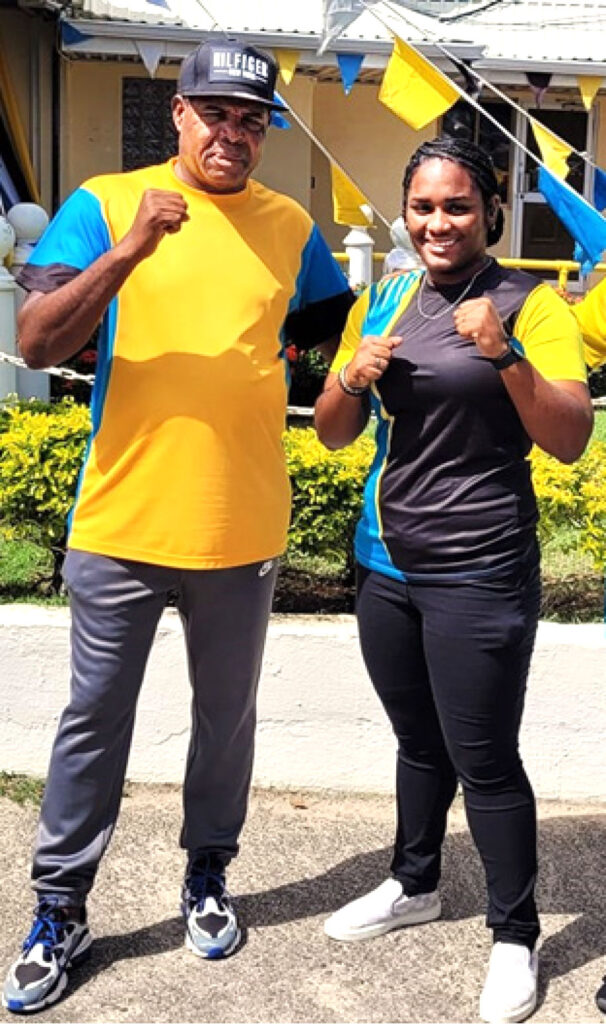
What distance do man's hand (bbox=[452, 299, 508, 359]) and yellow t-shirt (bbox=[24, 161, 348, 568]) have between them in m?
0.52

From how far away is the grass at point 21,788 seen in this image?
12.9 feet

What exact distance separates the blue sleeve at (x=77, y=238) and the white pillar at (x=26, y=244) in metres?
3.24

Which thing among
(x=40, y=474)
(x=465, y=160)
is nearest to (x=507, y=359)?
(x=465, y=160)

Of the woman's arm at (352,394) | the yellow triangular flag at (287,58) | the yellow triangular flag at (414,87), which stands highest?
the yellow triangular flag at (287,58)

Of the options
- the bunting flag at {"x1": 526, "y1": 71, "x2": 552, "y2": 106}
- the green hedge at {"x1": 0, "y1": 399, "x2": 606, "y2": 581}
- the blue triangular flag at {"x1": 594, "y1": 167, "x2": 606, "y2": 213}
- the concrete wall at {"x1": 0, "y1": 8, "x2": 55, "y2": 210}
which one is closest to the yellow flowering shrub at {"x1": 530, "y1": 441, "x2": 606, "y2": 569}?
the green hedge at {"x1": 0, "y1": 399, "x2": 606, "y2": 581}

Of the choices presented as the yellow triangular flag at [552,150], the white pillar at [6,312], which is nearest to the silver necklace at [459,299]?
the yellow triangular flag at [552,150]

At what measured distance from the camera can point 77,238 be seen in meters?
2.79

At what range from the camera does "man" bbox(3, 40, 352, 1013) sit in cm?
280

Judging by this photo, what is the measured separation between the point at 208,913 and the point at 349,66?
25.1 ft

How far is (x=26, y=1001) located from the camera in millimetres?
2838

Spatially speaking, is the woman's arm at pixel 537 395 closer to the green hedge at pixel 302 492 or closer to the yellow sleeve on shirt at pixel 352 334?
the yellow sleeve on shirt at pixel 352 334

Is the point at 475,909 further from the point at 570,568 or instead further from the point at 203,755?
the point at 570,568

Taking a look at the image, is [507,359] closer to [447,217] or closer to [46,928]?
[447,217]

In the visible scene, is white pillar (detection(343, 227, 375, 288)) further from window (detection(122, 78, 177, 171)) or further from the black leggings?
the black leggings
